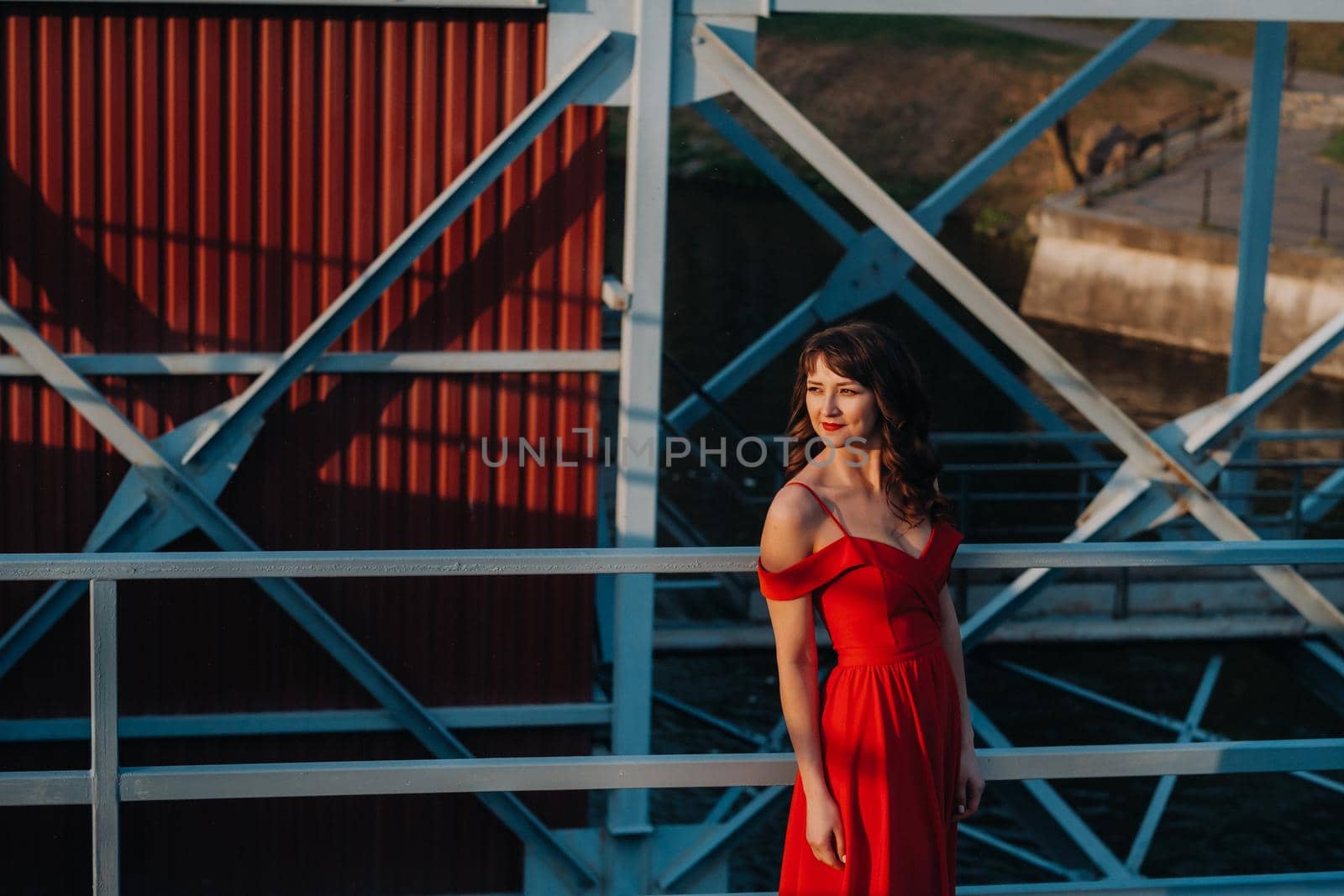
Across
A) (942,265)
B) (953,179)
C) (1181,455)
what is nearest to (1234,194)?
(953,179)

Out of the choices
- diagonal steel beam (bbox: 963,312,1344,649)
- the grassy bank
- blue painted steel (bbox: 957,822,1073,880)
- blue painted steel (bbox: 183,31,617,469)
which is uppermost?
the grassy bank

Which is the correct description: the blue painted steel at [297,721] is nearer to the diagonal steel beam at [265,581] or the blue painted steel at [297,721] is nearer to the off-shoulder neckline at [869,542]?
the diagonal steel beam at [265,581]

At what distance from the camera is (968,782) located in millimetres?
5242

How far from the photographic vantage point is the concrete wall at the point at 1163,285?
105 ft

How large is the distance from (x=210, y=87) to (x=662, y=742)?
1094cm

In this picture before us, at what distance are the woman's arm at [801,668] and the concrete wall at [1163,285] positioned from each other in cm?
2821

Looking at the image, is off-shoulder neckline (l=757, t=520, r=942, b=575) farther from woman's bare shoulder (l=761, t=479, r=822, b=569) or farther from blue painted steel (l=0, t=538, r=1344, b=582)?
blue painted steel (l=0, t=538, r=1344, b=582)

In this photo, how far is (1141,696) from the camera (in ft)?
69.8

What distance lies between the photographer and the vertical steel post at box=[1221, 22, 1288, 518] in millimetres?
12602

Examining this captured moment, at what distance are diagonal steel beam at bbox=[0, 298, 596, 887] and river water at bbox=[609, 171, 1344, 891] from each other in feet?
3.84

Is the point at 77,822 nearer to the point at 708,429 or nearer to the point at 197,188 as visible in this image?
the point at 197,188

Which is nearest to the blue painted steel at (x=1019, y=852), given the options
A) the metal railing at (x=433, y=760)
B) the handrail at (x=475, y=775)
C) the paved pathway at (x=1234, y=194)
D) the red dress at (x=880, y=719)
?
the handrail at (x=475, y=775)

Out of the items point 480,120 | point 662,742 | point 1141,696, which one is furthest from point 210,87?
point 1141,696

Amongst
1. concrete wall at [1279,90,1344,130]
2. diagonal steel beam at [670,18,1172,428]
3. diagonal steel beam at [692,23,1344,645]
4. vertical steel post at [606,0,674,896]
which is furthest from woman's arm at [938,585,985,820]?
concrete wall at [1279,90,1344,130]
